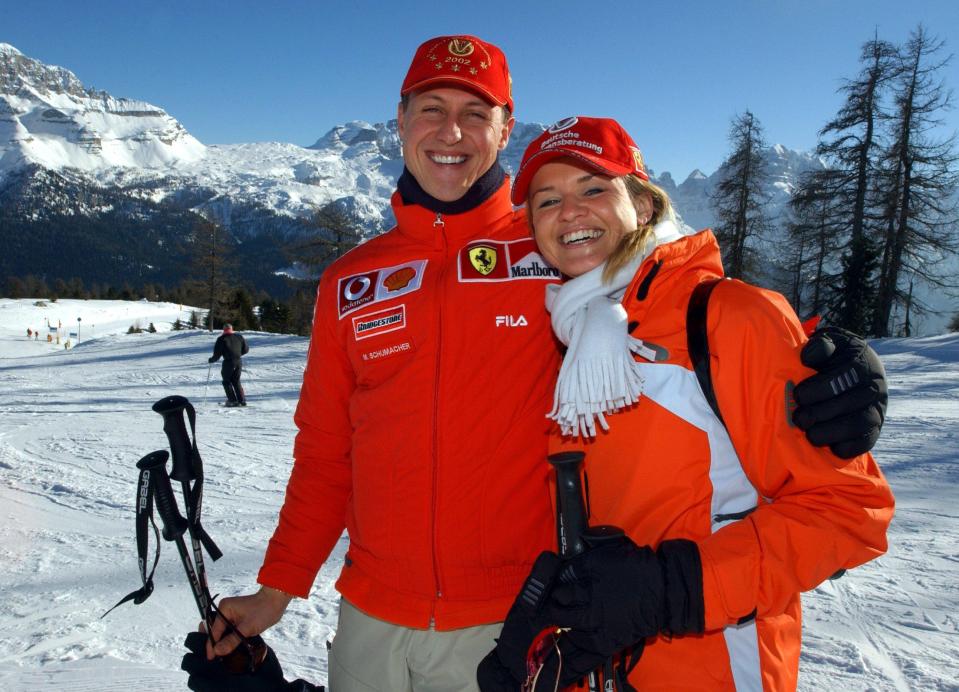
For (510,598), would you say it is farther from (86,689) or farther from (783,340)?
(86,689)

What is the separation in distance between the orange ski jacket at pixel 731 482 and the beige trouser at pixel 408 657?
19.1 inches

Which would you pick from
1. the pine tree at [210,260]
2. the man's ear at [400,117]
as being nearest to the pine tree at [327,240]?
the pine tree at [210,260]

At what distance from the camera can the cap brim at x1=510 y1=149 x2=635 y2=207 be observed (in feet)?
5.63

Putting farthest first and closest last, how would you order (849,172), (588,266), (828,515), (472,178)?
(849,172) → (472,178) → (588,266) → (828,515)

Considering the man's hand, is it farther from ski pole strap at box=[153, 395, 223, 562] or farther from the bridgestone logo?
the bridgestone logo

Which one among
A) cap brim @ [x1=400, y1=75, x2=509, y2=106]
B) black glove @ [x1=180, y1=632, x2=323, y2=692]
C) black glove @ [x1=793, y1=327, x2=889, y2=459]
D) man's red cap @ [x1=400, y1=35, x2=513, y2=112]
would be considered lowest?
black glove @ [x1=180, y1=632, x2=323, y2=692]

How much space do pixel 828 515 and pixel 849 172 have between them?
28.6 metres

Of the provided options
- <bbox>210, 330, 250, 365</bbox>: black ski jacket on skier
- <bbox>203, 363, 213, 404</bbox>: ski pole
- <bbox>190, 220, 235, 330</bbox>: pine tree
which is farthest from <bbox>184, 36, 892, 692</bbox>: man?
<bbox>190, 220, 235, 330</bbox>: pine tree

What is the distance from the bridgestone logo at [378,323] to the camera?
6.51 feet

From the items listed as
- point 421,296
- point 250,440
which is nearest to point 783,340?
point 421,296

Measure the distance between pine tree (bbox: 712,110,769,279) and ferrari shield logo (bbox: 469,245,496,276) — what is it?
1017 inches

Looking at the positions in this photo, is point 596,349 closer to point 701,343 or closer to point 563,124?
point 701,343

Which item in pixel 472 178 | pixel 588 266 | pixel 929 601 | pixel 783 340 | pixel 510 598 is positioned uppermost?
pixel 472 178

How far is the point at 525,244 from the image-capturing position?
2.06 metres
